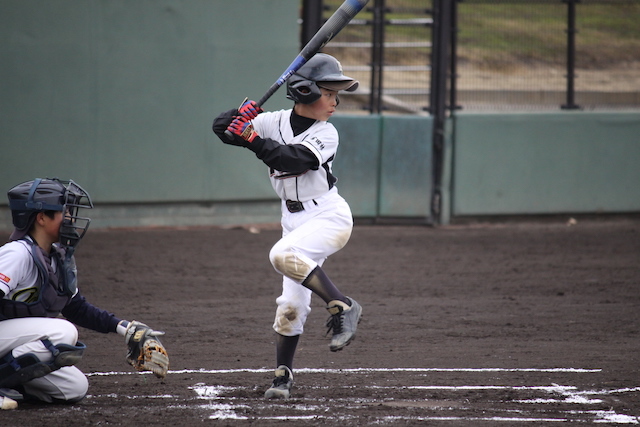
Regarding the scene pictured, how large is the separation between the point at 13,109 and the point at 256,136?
228 inches

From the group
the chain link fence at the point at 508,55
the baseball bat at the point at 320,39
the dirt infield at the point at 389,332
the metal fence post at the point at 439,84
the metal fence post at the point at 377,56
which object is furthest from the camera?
the chain link fence at the point at 508,55

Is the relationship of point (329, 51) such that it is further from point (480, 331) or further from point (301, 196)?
point (301, 196)

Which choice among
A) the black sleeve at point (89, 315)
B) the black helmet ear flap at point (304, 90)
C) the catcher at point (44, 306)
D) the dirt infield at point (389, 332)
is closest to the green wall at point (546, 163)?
the dirt infield at point (389, 332)

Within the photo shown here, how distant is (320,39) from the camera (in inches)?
171

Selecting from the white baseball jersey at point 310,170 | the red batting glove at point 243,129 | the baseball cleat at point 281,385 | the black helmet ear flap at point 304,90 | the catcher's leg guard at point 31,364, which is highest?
the black helmet ear flap at point 304,90

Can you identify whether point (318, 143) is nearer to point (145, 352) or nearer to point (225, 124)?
point (225, 124)

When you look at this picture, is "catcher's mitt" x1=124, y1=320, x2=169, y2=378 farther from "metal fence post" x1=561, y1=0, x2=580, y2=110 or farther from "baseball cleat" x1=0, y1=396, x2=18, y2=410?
"metal fence post" x1=561, y1=0, x2=580, y2=110

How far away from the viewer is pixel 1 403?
150 inches

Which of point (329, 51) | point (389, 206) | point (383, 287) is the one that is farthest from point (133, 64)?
point (383, 287)

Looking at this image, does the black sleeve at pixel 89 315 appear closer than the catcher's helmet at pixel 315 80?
Yes

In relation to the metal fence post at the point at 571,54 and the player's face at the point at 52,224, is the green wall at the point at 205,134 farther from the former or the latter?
the player's face at the point at 52,224

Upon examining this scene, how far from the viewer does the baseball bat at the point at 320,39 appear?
4301 millimetres

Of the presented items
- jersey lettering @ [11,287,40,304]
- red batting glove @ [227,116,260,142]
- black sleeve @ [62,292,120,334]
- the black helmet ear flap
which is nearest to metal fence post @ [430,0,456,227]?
the black helmet ear flap

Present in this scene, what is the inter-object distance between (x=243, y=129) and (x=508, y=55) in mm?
7371
